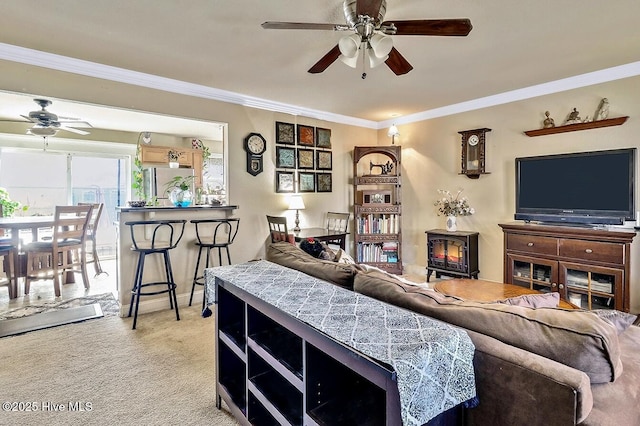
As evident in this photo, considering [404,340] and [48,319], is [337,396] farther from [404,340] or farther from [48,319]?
[48,319]

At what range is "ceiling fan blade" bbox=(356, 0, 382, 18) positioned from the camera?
172 cm

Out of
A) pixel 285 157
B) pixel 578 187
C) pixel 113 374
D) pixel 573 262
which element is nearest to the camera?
pixel 113 374

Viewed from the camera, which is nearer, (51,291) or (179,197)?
(179,197)

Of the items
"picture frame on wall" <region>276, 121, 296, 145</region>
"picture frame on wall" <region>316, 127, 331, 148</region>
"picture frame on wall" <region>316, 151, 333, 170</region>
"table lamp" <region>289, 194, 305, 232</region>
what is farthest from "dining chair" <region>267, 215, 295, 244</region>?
"picture frame on wall" <region>316, 127, 331, 148</region>

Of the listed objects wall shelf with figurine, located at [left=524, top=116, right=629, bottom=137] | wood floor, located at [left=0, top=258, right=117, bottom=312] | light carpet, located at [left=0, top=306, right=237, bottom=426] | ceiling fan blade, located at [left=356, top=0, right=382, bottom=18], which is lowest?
light carpet, located at [left=0, top=306, right=237, bottom=426]

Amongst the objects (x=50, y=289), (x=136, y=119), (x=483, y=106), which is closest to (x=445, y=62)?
(x=483, y=106)

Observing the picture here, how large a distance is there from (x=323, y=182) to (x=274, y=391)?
12.0 feet

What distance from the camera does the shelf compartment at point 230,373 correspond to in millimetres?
1783

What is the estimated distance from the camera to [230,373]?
6.17 ft

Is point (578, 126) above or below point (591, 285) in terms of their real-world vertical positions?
above

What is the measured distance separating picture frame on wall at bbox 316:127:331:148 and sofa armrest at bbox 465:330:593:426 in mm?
4053

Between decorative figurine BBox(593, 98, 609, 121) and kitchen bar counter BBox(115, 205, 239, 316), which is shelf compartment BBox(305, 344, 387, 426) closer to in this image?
kitchen bar counter BBox(115, 205, 239, 316)

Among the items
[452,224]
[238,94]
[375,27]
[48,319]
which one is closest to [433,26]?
[375,27]

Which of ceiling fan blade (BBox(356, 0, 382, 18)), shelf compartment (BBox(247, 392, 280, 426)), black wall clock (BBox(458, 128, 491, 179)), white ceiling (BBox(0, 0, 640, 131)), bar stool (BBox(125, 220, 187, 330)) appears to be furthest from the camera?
black wall clock (BBox(458, 128, 491, 179))
